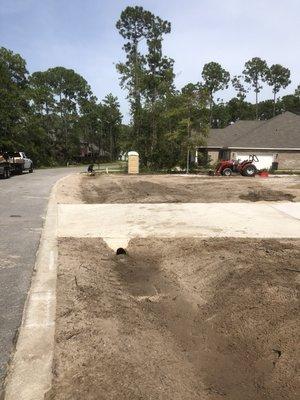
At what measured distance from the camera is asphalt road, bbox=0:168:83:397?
198 inches

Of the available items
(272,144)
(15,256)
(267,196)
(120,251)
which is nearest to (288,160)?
(272,144)

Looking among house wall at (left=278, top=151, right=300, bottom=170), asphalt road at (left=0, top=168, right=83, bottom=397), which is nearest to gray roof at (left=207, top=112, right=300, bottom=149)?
house wall at (left=278, top=151, right=300, bottom=170)

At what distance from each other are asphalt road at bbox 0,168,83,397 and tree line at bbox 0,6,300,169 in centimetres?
2245

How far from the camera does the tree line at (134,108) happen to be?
3784cm

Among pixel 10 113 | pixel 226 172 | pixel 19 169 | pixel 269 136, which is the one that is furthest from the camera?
pixel 10 113

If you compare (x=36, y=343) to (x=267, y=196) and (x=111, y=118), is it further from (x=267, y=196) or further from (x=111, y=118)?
(x=111, y=118)

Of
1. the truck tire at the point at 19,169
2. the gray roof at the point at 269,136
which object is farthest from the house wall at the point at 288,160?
the truck tire at the point at 19,169

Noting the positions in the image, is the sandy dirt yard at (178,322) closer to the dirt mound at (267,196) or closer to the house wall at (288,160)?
the dirt mound at (267,196)

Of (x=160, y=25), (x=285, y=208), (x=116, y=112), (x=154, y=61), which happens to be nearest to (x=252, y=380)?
(x=285, y=208)

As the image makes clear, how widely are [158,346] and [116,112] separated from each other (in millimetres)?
94194

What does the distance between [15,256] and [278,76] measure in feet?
298

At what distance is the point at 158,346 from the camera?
4.85 m

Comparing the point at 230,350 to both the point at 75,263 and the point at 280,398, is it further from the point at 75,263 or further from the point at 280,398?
the point at 75,263

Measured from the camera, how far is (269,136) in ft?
142
